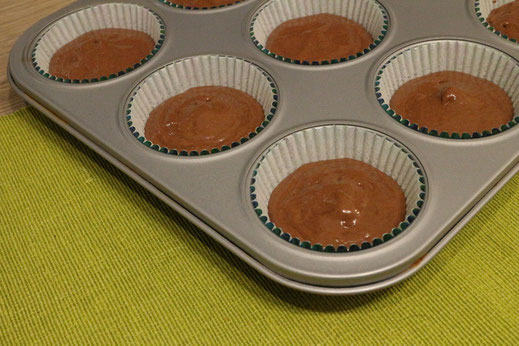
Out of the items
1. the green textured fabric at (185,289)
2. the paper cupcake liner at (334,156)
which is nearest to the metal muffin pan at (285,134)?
the paper cupcake liner at (334,156)

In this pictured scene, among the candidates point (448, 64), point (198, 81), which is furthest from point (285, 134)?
point (448, 64)

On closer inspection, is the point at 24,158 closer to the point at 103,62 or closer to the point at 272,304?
the point at 103,62

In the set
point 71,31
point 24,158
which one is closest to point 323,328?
point 24,158

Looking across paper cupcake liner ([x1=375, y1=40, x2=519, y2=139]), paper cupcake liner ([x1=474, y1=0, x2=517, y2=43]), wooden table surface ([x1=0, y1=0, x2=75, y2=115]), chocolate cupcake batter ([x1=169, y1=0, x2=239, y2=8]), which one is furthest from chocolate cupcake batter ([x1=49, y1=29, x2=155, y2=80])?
paper cupcake liner ([x1=474, y1=0, x2=517, y2=43])

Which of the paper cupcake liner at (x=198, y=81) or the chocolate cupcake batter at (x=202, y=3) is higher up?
the chocolate cupcake batter at (x=202, y=3)

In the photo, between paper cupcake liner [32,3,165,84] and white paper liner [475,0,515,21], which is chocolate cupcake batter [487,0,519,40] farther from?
paper cupcake liner [32,3,165,84]

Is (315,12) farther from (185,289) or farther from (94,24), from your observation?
(185,289)

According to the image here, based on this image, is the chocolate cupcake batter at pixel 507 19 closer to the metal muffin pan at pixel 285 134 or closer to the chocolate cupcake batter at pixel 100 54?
the metal muffin pan at pixel 285 134
